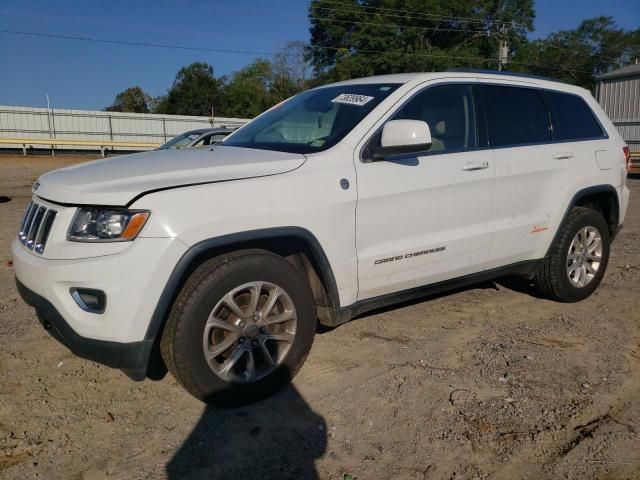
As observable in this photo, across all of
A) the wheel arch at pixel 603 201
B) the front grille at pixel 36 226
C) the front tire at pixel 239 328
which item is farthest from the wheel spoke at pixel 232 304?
the wheel arch at pixel 603 201

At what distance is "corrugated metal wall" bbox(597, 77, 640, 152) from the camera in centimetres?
2641

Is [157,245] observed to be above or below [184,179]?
below

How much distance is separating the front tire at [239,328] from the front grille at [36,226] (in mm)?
775

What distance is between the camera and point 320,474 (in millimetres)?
2539

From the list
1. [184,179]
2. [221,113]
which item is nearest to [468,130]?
[184,179]

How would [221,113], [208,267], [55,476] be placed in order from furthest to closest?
1. [221,113]
2. [208,267]
3. [55,476]

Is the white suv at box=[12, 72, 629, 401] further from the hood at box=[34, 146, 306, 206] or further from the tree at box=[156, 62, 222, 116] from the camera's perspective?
the tree at box=[156, 62, 222, 116]

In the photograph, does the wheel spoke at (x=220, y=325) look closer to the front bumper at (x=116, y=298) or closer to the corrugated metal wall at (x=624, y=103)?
the front bumper at (x=116, y=298)

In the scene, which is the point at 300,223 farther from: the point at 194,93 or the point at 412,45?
the point at 194,93

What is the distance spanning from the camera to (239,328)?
3.02m

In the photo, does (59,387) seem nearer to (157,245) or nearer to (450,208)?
(157,245)

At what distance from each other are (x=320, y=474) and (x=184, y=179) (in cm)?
154

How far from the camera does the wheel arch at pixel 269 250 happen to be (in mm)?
2750

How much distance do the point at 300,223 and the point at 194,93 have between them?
58.7 m
